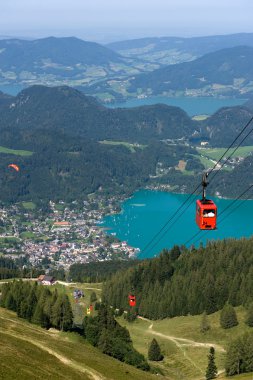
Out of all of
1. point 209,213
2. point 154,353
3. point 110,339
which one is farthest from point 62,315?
point 209,213

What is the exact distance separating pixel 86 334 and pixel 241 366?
630 inches

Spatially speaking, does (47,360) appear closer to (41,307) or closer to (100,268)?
(41,307)

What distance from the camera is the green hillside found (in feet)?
138

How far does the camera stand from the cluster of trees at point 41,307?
69.1m

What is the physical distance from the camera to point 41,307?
6881 cm

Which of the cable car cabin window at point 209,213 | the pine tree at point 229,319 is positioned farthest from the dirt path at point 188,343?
the cable car cabin window at point 209,213

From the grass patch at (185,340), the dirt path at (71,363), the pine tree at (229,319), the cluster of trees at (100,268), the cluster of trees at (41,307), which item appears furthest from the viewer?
the cluster of trees at (100,268)

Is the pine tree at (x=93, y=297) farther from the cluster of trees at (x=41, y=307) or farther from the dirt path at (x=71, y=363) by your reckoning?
the dirt path at (x=71, y=363)

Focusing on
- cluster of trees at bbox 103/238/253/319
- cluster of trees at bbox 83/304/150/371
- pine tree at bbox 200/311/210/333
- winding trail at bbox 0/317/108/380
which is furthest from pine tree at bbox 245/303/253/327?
winding trail at bbox 0/317/108/380

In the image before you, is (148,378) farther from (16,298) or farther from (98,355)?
(16,298)

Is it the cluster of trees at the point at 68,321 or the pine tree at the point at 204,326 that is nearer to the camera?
the cluster of trees at the point at 68,321

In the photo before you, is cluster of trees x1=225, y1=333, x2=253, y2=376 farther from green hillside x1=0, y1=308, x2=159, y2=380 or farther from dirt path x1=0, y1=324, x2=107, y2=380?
dirt path x1=0, y1=324, x2=107, y2=380

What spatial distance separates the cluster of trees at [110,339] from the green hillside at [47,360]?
2894 mm

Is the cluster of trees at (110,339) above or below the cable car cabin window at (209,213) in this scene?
below
